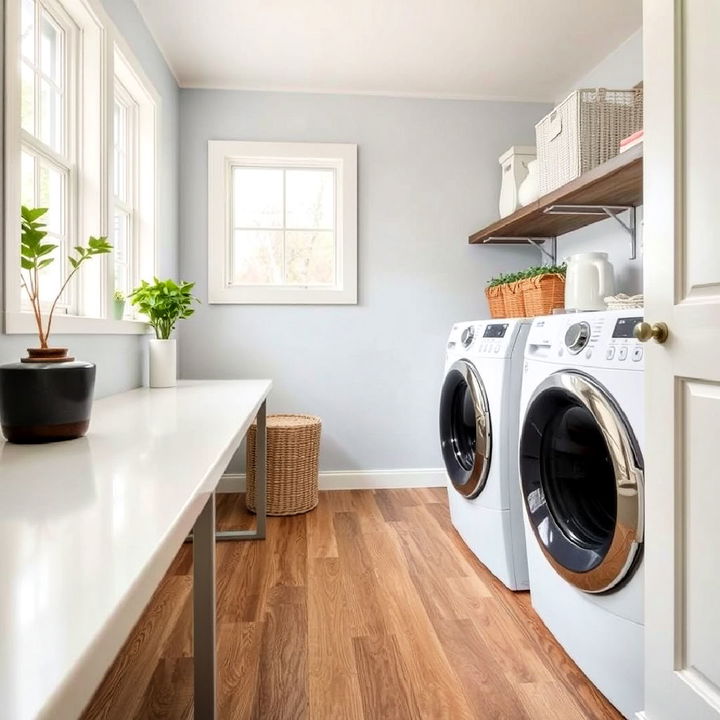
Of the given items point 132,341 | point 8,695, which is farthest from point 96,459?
point 132,341

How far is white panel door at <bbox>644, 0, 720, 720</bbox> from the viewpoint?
0.93 m

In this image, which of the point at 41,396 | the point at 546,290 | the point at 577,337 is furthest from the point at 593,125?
the point at 41,396

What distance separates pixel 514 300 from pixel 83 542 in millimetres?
2273

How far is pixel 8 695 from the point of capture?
12.1 inches

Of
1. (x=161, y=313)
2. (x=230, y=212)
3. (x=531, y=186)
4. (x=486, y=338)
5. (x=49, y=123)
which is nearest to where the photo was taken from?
(x=49, y=123)

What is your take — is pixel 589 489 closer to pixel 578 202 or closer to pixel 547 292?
pixel 547 292

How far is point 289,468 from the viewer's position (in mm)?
2641

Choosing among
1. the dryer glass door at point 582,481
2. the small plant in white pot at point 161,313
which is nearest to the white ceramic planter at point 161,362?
the small plant in white pot at point 161,313

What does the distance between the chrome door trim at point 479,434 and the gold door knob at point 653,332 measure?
91cm

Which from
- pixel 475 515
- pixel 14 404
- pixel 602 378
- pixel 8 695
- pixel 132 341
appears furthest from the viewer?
pixel 132 341

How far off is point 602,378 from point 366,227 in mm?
2046

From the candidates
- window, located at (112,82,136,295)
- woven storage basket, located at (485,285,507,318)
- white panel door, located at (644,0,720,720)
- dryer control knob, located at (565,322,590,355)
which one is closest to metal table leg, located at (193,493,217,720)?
white panel door, located at (644,0,720,720)

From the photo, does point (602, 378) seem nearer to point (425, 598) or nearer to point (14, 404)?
point (425, 598)

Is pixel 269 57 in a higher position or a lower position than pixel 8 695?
higher
